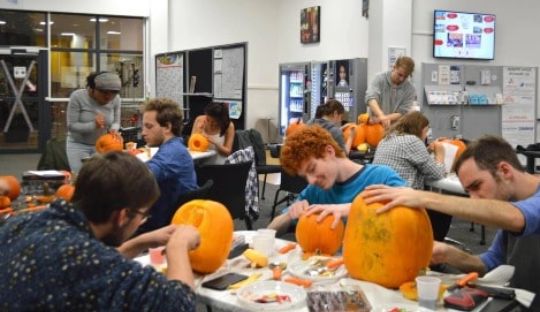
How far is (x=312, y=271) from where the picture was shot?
215 centimetres

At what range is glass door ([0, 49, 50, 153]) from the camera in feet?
40.3

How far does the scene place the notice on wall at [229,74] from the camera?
8.82m

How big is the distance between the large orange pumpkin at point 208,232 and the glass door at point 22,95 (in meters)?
10.9

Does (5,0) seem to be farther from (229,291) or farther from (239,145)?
(229,291)

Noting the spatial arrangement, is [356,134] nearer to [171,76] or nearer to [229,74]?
[229,74]

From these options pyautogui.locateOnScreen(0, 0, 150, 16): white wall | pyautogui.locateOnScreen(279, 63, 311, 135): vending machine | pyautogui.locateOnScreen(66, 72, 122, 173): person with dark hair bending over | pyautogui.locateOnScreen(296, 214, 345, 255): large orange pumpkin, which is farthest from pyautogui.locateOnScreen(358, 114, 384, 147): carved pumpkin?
pyautogui.locateOnScreen(0, 0, 150, 16): white wall

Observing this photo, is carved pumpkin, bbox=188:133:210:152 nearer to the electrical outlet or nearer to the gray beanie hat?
the gray beanie hat

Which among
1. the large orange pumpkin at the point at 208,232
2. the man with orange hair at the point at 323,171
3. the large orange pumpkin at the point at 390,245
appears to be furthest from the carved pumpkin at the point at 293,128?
the large orange pumpkin at the point at 390,245

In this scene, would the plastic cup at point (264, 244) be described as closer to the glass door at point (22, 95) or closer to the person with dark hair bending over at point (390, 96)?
the person with dark hair bending over at point (390, 96)

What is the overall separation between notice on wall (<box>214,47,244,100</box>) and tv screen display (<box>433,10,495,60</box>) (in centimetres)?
294

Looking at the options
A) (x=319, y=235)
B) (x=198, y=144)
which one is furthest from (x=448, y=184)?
(x=198, y=144)

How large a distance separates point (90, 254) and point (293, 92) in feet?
35.2

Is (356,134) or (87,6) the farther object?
(87,6)

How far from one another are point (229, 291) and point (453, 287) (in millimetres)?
726
